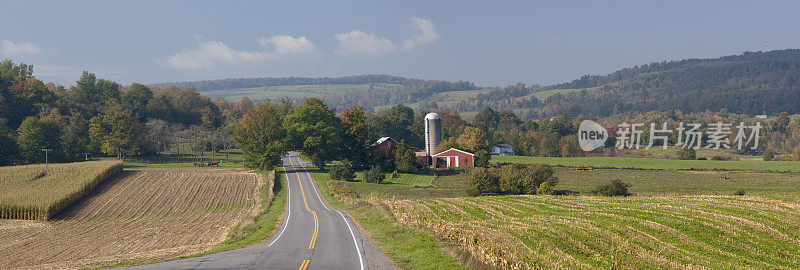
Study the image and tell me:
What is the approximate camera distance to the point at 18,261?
28859mm

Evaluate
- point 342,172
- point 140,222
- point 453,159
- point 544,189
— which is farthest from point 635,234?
point 453,159

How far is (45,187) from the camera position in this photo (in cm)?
5472

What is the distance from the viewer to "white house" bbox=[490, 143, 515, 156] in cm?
13925

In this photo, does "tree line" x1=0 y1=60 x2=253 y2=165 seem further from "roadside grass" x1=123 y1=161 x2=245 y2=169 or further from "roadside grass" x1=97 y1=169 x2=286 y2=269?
"roadside grass" x1=97 y1=169 x2=286 y2=269

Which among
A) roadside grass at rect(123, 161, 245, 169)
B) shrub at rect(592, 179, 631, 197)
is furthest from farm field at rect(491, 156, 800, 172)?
roadside grass at rect(123, 161, 245, 169)

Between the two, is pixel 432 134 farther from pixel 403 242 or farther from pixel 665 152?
pixel 403 242

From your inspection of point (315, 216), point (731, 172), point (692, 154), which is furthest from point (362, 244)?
point (692, 154)

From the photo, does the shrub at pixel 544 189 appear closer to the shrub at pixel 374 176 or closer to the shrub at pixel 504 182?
the shrub at pixel 504 182

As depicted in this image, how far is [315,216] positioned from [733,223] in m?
28.9

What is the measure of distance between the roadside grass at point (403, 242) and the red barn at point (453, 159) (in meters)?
56.2

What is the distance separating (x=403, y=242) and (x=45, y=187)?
154ft

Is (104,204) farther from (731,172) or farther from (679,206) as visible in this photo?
(731,172)

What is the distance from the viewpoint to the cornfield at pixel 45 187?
44.5 metres

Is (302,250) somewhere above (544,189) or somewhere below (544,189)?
above
